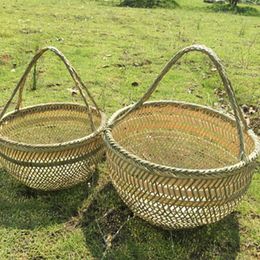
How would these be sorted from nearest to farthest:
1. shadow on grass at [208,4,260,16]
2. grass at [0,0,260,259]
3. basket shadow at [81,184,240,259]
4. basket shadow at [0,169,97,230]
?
1. basket shadow at [81,184,240,259]
2. grass at [0,0,260,259]
3. basket shadow at [0,169,97,230]
4. shadow on grass at [208,4,260,16]

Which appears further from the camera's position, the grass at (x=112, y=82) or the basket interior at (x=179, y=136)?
the basket interior at (x=179, y=136)

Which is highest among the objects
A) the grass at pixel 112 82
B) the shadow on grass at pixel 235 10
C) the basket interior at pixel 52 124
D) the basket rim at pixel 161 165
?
the basket rim at pixel 161 165

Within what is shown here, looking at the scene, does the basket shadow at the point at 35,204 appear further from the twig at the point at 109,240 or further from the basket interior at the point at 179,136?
the basket interior at the point at 179,136

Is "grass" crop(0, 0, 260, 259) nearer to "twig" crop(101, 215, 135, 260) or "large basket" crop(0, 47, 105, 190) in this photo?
"twig" crop(101, 215, 135, 260)

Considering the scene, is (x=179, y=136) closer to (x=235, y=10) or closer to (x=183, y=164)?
(x=183, y=164)

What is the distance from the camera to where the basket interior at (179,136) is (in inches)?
165

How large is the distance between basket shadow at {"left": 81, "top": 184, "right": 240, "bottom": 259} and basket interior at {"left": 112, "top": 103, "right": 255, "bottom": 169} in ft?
2.42

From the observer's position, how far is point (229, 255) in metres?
3.43

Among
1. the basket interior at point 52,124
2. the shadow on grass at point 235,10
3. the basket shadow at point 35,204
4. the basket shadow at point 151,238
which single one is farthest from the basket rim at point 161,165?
the shadow on grass at point 235,10

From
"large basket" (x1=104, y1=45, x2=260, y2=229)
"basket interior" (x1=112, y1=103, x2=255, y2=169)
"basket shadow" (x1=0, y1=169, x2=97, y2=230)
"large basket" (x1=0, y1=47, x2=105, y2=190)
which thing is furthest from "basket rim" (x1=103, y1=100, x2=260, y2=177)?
"basket shadow" (x1=0, y1=169, x2=97, y2=230)

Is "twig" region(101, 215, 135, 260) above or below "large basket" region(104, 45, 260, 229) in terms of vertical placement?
below

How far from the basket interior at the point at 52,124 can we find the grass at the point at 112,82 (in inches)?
22.4

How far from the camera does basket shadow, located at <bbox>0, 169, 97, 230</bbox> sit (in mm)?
3691

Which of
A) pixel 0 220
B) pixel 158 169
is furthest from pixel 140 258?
pixel 0 220
